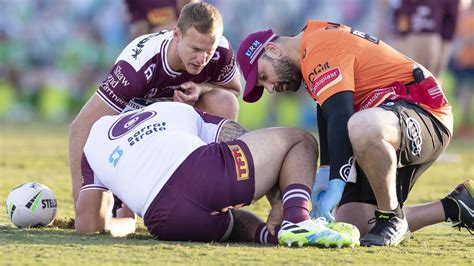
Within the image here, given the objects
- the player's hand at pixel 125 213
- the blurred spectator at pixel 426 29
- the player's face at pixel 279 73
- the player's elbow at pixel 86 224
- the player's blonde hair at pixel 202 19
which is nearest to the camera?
the player's elbow at pixel 86 224

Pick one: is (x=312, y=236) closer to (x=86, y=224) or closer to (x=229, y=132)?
(x=229, y=132)

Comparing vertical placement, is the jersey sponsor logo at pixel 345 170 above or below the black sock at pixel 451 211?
above

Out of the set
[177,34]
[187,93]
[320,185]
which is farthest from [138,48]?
[320,185]

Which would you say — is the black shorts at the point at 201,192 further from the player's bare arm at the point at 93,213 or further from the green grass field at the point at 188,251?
the player's bare arm at the point at 93,213

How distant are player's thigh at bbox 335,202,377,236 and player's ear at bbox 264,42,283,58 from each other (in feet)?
3.59

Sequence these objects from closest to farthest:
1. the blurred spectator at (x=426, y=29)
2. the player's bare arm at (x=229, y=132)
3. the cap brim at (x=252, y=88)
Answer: the player's bare arm at (x=229, y=132), the cap brim at (x=252, y=88), the blurred spectator at (x=426, y=29)

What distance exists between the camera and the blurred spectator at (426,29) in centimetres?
1148

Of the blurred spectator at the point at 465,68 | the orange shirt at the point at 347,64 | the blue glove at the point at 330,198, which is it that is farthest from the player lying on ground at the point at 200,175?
the blurred spectator at the point at 465,68

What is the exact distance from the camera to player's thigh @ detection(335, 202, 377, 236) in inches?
255

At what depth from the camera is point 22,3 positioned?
66.5 feet

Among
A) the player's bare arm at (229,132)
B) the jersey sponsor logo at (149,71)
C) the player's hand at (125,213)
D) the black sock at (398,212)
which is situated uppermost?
the jersey sponsor logo at (149,71)

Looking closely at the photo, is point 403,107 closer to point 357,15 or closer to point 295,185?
point 295,185

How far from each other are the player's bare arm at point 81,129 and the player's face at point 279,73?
129 cm

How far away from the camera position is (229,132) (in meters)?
6.18
